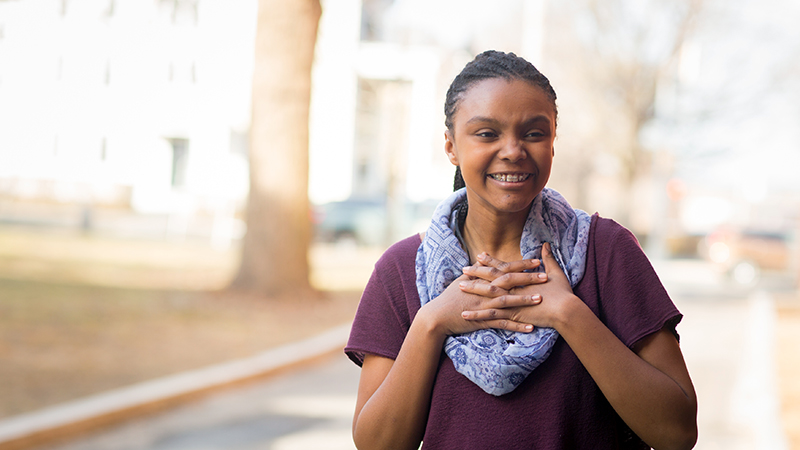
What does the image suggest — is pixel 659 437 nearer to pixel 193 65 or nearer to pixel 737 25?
pixel 737 25

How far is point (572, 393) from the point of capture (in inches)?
70.1

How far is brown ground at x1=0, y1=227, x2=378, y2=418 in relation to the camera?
7.57 metres

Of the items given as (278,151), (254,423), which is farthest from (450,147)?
(278,151)

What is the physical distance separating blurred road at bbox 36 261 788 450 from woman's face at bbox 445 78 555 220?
4522 mm

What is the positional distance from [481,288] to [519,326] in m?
0.12

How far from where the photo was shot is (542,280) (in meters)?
1.80

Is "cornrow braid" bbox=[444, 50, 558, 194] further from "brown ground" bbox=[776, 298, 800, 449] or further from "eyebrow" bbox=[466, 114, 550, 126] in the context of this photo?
"brown ground" bbox=[776, 298, 800, 449]

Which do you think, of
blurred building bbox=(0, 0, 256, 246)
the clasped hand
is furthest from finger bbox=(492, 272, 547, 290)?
blurred building bbox=(0, 0, 256, 246)

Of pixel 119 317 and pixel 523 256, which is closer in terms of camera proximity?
pixel 523 256

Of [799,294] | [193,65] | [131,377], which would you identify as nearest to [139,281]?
[131,377]

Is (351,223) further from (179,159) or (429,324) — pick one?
(429,324)

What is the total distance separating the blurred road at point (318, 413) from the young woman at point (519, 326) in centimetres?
435

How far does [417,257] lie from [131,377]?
640cm

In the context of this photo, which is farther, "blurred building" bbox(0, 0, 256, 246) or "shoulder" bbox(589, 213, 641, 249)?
"blurred building" bbox(0, 0, 256, 246)
